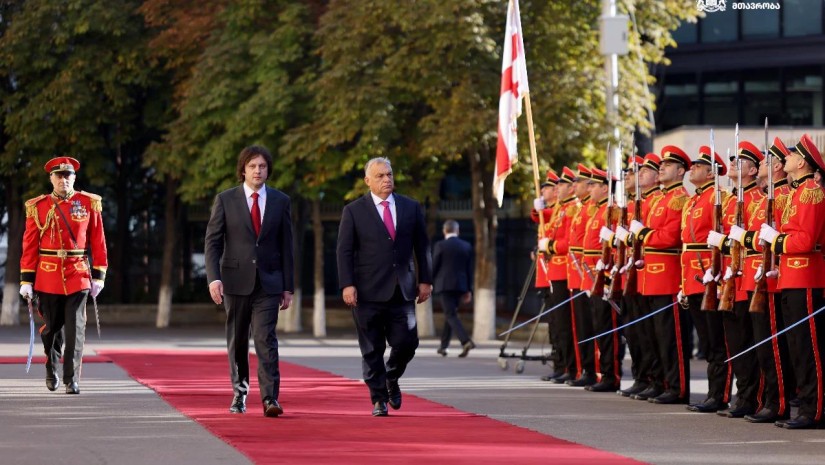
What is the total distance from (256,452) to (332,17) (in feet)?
77.4

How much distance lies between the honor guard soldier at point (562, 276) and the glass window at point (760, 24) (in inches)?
1187

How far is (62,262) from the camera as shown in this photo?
57.8 feet

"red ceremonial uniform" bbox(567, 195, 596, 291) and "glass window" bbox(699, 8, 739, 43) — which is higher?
"glass window" bbox(699, 8, 739, 43)

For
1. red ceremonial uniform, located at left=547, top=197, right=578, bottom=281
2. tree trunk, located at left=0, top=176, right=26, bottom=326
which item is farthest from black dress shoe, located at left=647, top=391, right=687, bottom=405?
tree trunk, located at left=0, top=176, right=26, bottom=326

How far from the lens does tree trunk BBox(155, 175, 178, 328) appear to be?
144 ft

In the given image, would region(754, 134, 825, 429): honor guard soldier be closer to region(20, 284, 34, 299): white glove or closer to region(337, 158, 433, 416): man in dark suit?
region(337, 158, 433, 416): man in dark suit

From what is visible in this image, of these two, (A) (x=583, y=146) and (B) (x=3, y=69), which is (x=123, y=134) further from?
(A) (x=583, y=146)

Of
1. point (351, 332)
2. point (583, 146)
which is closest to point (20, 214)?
point (351, 332)

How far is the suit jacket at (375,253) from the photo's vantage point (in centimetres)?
1531

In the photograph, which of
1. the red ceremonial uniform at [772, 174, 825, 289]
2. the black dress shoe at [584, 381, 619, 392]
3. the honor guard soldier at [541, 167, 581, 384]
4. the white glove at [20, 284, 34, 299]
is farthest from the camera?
the honor guard soldier at [541, 167, 581, 384]

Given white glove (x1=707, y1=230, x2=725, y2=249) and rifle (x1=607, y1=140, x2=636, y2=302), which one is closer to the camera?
white glove (x1=707, y1=230, x2=725, y2=249)

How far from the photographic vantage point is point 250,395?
1748cm

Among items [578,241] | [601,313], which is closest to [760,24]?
[578,241]

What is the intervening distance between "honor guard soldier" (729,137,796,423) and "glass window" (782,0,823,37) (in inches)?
1381
